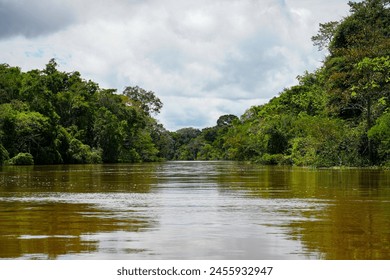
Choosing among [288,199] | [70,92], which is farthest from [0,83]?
[288,199]

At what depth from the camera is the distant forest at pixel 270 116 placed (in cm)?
4272

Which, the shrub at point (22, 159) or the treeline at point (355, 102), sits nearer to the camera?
the treeline at point (355, 102)

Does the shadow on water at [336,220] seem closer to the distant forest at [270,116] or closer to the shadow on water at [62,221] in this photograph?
the shadow on water at [62,221]

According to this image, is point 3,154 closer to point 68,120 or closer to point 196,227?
point 68,120

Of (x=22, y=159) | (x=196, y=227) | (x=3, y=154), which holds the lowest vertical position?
(x=196, y=227)

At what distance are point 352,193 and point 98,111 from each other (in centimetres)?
8037

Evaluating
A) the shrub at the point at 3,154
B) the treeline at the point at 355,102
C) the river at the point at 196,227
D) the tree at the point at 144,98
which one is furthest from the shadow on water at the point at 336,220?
the tree at the point at 144,98

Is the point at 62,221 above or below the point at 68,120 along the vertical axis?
below

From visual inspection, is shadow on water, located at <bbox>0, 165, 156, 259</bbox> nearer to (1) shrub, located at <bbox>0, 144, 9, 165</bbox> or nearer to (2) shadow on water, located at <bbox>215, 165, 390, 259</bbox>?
(2) shadow on water, located at <bbox>215, 165, 390, 259</bbox>

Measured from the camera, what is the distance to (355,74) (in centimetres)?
4288

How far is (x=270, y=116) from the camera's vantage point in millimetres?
73250

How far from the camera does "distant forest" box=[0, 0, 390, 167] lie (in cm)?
4272

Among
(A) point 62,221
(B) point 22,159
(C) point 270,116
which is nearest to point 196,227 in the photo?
(A) point 62,221
